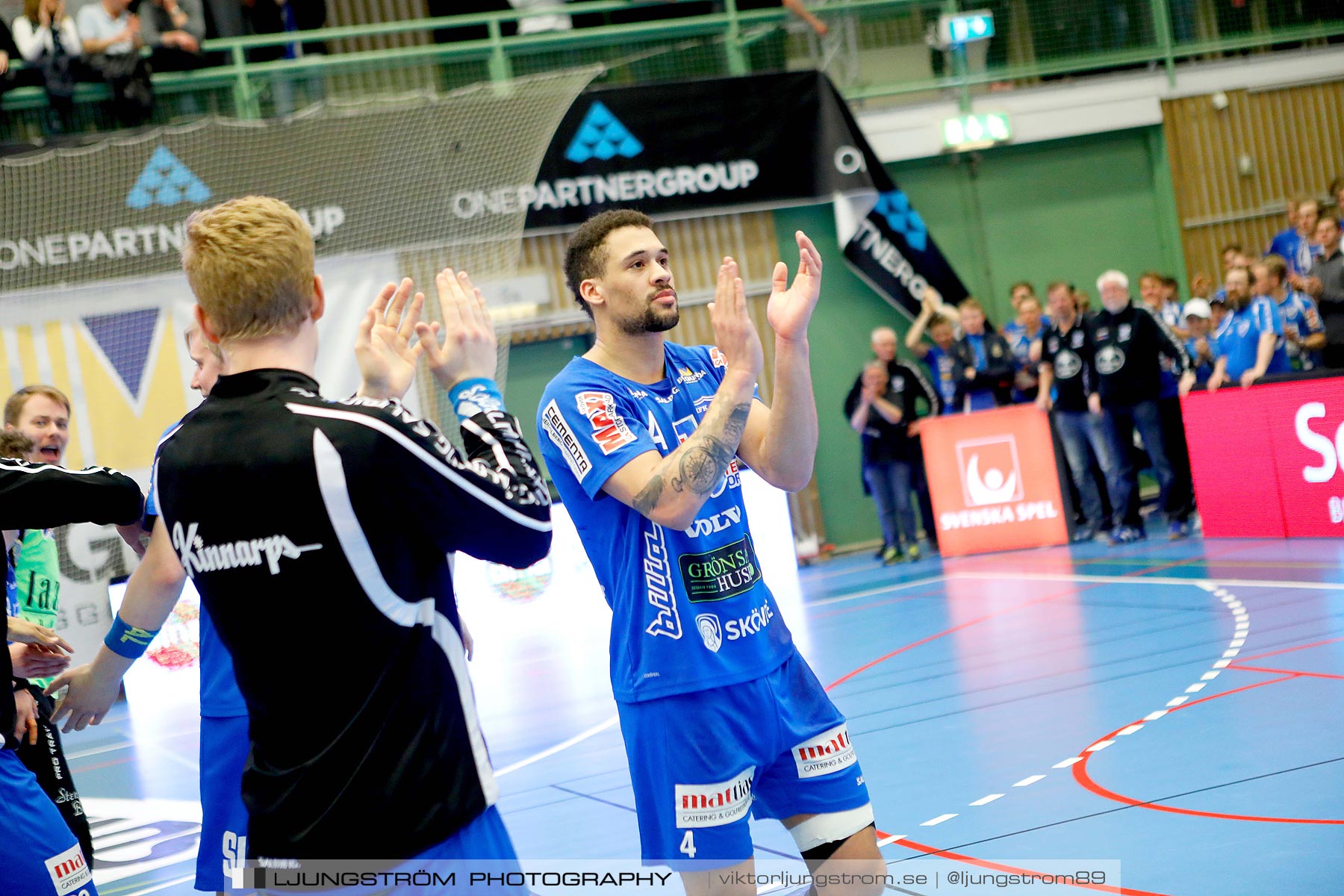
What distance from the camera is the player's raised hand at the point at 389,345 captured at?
2.27m

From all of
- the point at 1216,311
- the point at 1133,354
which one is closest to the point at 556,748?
the point at 1133,354

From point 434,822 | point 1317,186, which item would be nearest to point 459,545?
point 434,822

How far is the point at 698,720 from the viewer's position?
9.80ft

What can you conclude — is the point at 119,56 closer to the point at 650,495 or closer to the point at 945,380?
the point at 945,380

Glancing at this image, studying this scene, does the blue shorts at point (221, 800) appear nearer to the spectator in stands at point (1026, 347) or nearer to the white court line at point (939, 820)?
the white court line at point (939, 820)

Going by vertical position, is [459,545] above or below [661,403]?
below

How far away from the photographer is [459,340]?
2297mm

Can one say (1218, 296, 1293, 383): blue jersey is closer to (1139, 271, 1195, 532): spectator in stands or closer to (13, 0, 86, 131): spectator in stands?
(1139, 271, 1195, 532): spectator in stands

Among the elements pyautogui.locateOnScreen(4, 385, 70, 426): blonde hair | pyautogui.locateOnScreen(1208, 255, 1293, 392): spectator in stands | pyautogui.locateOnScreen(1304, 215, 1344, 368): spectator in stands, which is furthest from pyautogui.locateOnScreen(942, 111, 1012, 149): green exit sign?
pyautogui.locateOnScreen(4, 385, 70, 426): blonde hair

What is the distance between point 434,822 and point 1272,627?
6.36 meters

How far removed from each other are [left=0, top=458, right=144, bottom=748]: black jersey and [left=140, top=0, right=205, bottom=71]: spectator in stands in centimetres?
1146

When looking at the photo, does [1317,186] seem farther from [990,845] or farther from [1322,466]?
[990,845]

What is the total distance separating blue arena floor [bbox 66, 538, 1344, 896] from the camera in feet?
14.1

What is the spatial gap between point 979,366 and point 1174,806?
898cm
